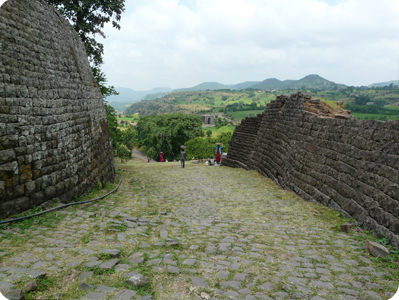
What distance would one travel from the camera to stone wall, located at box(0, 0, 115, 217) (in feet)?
14.9

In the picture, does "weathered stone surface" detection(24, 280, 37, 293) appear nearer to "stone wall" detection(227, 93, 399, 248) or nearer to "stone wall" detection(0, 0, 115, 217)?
"stone wall" detection(0, 0, 115, 217)

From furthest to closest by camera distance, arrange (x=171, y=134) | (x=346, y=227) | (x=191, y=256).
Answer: (x=171, y=134) → (x=346, y=227) → (x=191, y=256)

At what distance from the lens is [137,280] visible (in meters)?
2.88

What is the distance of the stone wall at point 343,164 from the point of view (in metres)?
4.72

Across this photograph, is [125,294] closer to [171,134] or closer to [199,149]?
[199,149]

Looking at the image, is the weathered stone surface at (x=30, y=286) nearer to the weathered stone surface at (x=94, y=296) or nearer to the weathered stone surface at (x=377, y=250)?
the weathered stone surface at (x=94, y=296)

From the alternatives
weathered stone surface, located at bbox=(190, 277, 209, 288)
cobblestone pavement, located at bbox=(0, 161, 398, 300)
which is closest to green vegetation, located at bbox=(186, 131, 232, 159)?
cobblestone pavement, located at bbox=(0, 161, 398, 300)

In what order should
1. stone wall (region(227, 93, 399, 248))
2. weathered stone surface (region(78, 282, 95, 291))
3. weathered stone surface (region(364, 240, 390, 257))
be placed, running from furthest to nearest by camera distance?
stone wall (region(227, 93, 399, 248)) < weathered stone surface (region(364, 240, 390, 257)) < weathered stone surface (region(78, 282, 95, 291))

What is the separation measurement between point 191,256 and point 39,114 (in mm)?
4166

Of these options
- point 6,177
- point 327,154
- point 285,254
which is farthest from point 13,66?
point 327,154

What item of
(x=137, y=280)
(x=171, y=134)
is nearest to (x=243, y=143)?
(x=137, y=280)

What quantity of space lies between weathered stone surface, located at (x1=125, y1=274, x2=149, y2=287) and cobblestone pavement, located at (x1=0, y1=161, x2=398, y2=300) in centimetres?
2

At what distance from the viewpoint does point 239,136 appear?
741 inches

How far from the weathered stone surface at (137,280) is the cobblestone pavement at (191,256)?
16 mm
